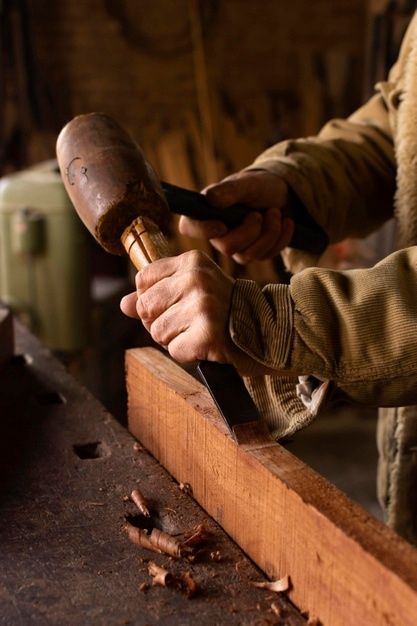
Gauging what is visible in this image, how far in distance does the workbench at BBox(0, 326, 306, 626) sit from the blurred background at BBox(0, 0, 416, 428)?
7.97 ft

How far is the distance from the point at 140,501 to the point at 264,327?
34 centimetres

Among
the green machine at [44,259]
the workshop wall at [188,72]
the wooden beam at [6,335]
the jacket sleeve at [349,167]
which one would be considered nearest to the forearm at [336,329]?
the jacket sleeve at [349,167]

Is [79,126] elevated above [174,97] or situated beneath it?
elevated above

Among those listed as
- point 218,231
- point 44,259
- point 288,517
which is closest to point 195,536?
point 288,517

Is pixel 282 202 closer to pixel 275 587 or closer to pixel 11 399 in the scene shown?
pixel 11 399

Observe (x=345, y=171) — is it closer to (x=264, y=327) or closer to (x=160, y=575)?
(x=264, y=327)

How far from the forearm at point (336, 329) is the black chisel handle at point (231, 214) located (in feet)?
1.60

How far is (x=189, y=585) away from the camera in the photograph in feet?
2.91

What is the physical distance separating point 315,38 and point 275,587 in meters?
5.50

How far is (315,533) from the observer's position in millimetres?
825

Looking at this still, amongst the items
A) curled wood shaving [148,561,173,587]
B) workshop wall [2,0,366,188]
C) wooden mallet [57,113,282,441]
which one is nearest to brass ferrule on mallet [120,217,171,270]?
wooden mallet [57,113,282,441]

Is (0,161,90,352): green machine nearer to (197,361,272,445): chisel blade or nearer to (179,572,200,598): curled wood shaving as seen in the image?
(197,361,272,445): chisel blade

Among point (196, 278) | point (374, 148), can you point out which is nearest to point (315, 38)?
point (374, 148)

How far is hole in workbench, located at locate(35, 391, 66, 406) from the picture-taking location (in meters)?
1.49
